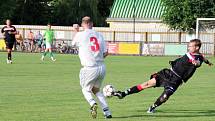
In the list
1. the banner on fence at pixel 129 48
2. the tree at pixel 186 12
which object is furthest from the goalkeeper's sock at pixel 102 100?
the tree at pixel 186 12

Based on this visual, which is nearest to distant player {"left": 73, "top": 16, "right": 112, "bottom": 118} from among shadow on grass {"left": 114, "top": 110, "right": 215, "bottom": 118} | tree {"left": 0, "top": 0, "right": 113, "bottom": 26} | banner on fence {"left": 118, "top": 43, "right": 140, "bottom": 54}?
shadow on grass {"left": 114, "top": 110, "right": 215, "bottom": 118}

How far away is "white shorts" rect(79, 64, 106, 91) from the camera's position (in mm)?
12570

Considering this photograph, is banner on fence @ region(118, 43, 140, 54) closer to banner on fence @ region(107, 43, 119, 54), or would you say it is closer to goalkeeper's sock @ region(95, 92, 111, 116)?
banner on fence @ region(107, 43, 119, 54)

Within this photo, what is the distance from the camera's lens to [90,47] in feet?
41.3

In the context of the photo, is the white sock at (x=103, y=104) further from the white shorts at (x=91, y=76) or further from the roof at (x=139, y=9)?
the roof at (x=139, y=9)

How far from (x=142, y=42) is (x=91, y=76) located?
40.0 m

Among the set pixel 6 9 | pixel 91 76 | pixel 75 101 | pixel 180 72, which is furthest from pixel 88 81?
pixel 6 9

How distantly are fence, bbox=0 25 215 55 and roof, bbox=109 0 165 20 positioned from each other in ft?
17.4

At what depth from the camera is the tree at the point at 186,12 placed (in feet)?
196

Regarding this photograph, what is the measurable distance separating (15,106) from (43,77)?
874cm

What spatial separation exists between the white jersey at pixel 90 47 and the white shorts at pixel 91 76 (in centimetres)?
9

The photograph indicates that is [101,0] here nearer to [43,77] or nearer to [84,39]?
[43,77]

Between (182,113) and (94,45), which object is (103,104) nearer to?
(94,45)

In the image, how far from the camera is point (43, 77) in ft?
75.8
